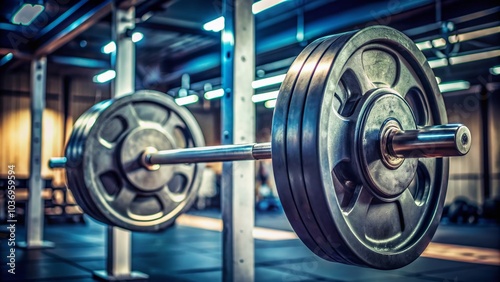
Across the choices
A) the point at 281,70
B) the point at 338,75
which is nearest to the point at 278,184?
the point at 338,75

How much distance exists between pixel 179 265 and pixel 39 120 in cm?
216

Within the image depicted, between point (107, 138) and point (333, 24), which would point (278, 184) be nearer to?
point (107, 138)

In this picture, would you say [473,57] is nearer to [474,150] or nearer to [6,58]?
[474,150]

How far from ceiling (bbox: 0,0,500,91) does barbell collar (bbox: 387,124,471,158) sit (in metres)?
2.48

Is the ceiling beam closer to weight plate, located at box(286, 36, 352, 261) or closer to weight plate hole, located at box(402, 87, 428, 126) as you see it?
weight plate hole, located at box(402, 87, 428, 126)

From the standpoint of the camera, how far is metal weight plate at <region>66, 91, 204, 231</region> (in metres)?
2.56

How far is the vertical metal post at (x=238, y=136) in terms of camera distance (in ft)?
7.62

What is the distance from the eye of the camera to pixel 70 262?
4617 millimetres

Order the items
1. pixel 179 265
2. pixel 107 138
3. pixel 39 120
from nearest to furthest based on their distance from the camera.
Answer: pixel 107 138, pixel 179 265, pixel 39 120

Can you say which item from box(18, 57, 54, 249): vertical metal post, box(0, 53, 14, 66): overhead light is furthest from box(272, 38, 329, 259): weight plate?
box(0, 53, 14, 66): overhead light

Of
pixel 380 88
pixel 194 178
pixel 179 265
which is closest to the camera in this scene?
pixel 380 88

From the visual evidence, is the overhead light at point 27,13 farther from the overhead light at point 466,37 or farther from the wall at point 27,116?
the wall at point 27,116

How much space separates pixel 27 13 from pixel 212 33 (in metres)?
2.53

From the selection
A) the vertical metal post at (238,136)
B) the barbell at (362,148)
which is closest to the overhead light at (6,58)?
the vertical metal post at (238,136)
